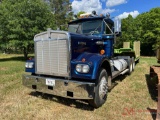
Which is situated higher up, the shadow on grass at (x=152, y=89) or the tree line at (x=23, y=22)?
the tree line at (x=23, y=22)

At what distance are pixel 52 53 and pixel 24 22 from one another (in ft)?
34.4

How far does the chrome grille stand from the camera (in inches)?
148

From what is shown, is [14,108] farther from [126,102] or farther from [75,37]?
[126,102]

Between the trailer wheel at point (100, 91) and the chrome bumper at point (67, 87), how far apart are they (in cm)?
30

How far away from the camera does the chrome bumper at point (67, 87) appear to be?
346 centimetres

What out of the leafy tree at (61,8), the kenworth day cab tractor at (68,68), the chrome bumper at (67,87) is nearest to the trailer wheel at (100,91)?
the kenworth day cab tractor at (68,68)

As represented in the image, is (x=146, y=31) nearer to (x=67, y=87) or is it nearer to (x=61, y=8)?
(x=61, y=8)

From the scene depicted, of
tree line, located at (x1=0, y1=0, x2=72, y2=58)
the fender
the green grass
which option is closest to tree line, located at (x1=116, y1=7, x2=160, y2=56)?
tree line, located at (x1=0, y1=0, x2=72, y2=58)

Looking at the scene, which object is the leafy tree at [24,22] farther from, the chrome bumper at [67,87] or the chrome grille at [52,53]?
the chrome bumper at [67,87]

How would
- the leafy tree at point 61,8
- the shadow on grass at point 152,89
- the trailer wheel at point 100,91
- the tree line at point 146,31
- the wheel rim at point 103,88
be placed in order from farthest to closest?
the leafy tree at point 61,8 → the tree line at point 146,31 → the shadow on grass at point 152,89 → the wheel rim at point 103,88 → the trailer wheel at point 100,91

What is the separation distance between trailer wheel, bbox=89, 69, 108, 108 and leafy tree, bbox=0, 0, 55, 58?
10299mm

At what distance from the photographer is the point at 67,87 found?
3.63m

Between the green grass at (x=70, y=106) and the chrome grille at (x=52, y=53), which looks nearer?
the green grass at (x=70, y=106)

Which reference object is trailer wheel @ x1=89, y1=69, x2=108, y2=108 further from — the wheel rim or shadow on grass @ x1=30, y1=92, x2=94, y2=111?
shadow on grass @ x1=30, y1=92, x2=94, y2=111
